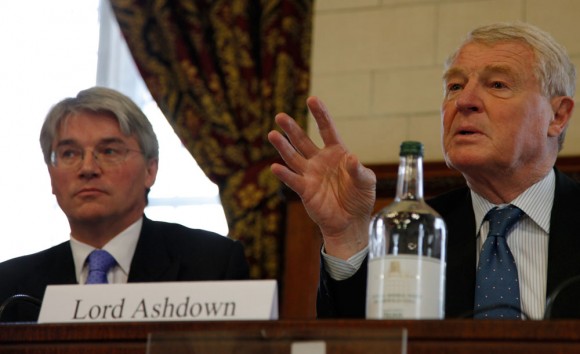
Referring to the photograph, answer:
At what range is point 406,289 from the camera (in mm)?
1868

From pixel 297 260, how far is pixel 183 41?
1.09m

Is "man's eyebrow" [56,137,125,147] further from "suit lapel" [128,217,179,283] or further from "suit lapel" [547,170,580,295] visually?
"suit lapel" [547,170,580,295]

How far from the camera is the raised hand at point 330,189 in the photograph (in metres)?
2.44

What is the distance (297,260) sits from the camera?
14.9ft

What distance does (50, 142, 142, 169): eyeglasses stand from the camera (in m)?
3.43

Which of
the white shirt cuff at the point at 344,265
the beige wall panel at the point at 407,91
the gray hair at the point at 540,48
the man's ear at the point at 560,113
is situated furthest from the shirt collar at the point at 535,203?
the beige wall panel at the point at 407,91

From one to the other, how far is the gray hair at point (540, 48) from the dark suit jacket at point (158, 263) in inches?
33.1

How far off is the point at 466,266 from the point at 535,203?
10.9 inches

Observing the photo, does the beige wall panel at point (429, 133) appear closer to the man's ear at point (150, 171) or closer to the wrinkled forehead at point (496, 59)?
the man's ear at point (150, 171)

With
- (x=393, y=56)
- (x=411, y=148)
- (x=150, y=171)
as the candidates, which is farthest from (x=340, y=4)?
(x=411, y=148)

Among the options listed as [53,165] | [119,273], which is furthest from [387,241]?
[53,165]

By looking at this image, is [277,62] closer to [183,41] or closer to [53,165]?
[183,41]

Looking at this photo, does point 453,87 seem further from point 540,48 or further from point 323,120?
point 323,120

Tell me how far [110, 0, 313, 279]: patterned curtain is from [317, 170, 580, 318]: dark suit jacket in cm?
177
